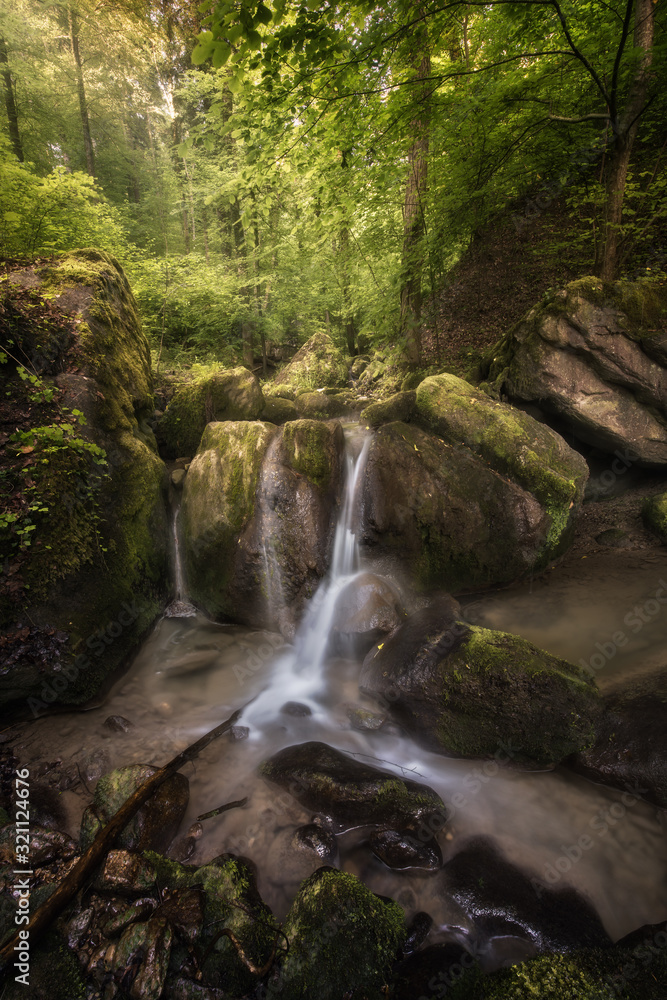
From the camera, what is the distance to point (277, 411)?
8.05 metres

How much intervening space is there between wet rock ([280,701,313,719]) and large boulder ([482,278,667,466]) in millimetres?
5750

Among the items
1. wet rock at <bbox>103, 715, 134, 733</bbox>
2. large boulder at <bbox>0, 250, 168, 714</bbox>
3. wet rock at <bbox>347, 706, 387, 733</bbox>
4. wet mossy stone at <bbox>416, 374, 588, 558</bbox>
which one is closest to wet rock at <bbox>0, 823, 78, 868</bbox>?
wet rock at <bbox>103, 715, 134, 733</bbox>

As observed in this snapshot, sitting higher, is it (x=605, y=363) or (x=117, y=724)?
(x=605, y=363)

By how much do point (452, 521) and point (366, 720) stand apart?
8.98 ft

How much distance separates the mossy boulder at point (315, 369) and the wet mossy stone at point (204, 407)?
286 centimetres

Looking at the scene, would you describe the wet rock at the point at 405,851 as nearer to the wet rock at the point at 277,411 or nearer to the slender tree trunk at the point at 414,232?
the wet rock at the point at 277,411

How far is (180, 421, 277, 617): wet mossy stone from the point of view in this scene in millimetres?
5695

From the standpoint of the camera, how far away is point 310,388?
10.6 meters

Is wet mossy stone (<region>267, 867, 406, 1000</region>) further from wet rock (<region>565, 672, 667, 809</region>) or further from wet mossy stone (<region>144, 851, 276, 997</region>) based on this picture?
wet rock (<region>565, 672, 667, 809</region>)

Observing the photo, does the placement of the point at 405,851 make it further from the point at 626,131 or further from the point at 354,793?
the point at 626,131

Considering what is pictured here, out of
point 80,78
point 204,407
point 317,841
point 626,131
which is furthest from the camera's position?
point 80,78

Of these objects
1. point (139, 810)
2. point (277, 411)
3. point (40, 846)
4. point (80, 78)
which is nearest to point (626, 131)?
point (277, 411)

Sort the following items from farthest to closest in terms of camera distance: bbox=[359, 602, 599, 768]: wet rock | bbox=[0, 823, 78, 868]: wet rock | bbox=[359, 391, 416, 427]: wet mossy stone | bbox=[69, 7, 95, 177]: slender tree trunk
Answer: bbox=[69, 7, 95, 177]: slender tree trunk, bbox=[359, 391, 416, 427]: wet mossy stone, bbox=[359, 602, 599, 768]: wet rock, bbox=[0, 823, 78, 868]: wet rock

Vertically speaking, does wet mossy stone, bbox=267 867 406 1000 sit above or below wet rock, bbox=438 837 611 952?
above
